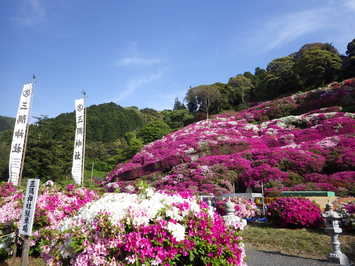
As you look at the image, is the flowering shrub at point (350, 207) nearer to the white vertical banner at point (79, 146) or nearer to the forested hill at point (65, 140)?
the white vertical banner at point (79, 146)

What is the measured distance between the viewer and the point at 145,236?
2.37 meters

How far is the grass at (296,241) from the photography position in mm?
5398

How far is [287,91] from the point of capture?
34.7 metres

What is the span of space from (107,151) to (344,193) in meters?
36.9

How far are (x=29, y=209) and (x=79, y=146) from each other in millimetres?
9643

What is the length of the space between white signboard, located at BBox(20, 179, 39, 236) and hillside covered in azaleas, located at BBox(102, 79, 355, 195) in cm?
909

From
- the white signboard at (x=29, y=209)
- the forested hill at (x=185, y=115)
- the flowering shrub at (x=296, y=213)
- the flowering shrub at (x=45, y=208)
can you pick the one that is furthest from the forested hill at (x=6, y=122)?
the white signboard at (x=29, y=209)

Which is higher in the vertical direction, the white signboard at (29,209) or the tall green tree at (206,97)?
the tall green tree at (206,97)

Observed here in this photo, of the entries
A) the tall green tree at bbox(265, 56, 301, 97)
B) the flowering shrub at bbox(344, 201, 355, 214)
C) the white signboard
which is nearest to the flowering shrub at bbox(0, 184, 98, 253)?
the white signboard

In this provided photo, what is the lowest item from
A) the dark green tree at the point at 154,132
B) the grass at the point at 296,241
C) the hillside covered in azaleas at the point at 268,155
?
the grass at the point at 296,241

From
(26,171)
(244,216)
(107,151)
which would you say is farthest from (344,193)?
(107,151)

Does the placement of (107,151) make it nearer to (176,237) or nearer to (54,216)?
(54,216)

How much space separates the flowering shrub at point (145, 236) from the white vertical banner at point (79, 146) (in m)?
9.95

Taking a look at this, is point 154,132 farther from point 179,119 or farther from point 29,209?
point 29,209
